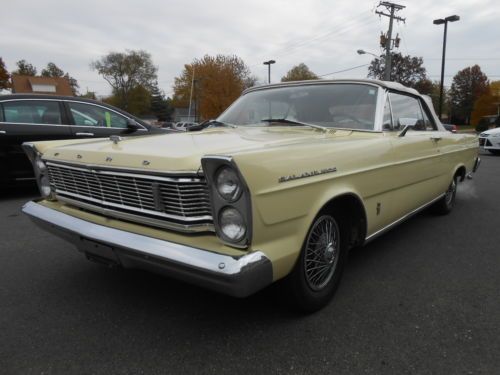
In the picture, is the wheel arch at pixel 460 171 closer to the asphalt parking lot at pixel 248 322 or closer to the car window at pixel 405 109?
the car window at pixel 405 109

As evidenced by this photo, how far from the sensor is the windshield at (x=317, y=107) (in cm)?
330

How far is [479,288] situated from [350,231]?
1.07 m

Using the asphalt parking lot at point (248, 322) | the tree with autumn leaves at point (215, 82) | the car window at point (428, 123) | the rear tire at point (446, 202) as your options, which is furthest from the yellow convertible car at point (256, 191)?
the tree with autumn leaves at point (215, 82)

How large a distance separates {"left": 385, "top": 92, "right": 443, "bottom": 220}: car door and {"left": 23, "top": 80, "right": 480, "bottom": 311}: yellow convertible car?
0.02m

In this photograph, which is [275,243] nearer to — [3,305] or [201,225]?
[201,225]

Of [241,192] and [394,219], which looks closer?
[241,192]

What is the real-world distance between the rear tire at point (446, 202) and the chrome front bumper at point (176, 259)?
376cm

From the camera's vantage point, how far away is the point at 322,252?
2.52 m

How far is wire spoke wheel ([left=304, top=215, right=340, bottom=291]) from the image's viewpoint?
2416 millimetres

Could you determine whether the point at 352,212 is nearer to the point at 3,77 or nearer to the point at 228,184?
the point at 228,184

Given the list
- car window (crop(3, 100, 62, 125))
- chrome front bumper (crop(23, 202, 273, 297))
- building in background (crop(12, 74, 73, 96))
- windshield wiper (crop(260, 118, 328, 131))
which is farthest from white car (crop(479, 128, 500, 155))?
building in background (crop(12, 74, 73, 96))

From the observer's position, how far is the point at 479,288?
2896 mm

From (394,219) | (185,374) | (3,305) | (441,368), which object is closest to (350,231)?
(394,219)

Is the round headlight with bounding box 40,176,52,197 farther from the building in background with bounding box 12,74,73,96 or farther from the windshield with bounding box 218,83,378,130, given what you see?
the building in background with bounding box 12,74,73,96
